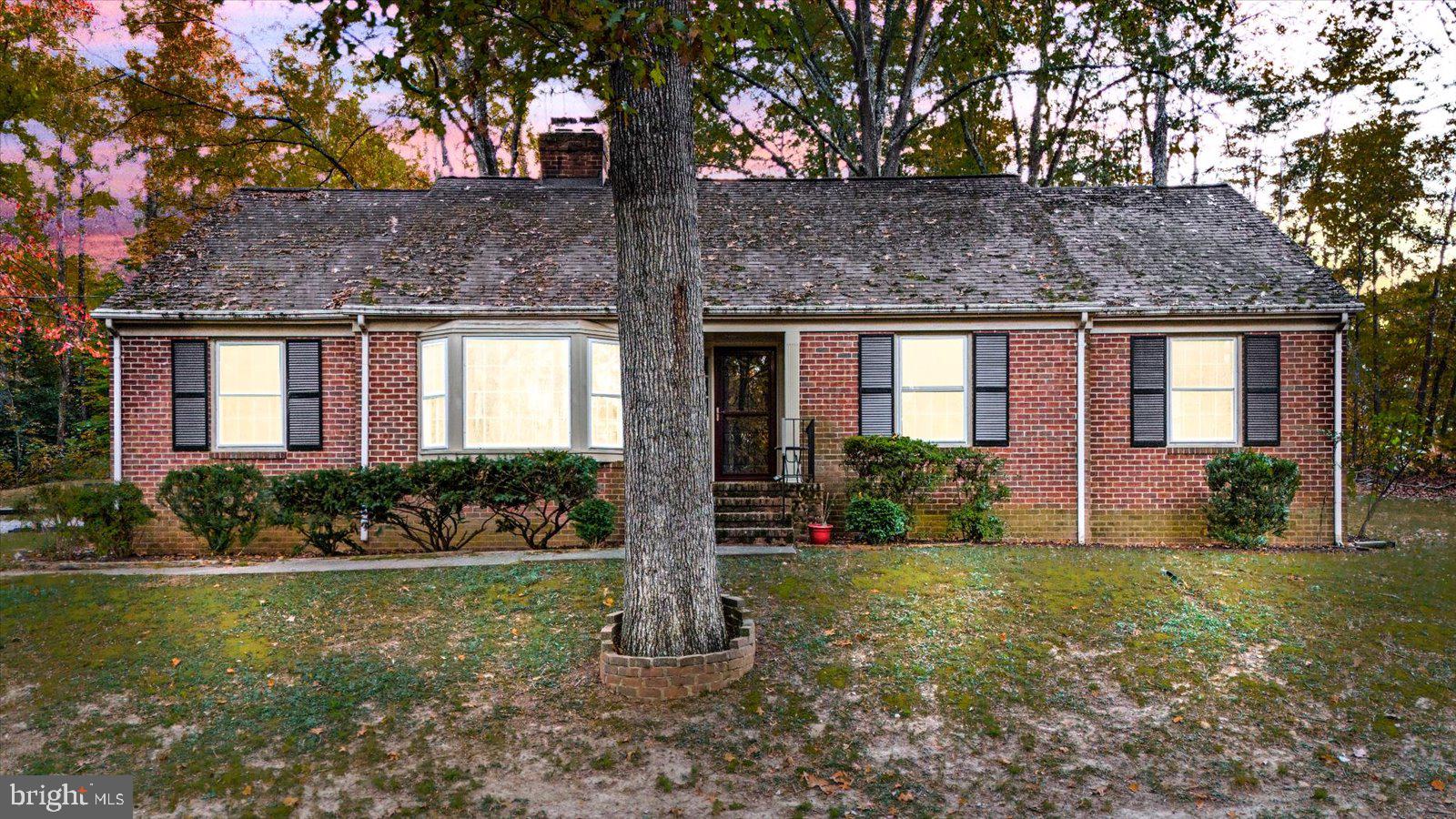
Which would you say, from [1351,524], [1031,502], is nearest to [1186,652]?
[1031,502]

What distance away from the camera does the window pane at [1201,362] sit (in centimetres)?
1183

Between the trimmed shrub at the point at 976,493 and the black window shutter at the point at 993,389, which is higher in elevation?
the black window shutter at the point at 993,389

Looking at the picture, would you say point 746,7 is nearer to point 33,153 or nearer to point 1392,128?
point 1392,128

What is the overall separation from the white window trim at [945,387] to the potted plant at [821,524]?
1.62 meters

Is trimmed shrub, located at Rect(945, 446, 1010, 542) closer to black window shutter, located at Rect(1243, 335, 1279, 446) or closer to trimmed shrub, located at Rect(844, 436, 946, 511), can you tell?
trimmed shrub, located at Rect(844, 436, 946, 511)

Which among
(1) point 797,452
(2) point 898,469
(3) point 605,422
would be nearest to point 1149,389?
(2) point 898,469

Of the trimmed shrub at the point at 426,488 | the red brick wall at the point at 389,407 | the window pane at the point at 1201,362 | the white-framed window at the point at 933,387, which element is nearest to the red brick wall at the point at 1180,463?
the window pane at the point at 1201,362

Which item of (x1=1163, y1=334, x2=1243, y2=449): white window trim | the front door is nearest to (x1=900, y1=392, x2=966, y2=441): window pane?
the front door

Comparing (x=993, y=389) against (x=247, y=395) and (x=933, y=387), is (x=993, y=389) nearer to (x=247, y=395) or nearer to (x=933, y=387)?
(x=933, y=387)

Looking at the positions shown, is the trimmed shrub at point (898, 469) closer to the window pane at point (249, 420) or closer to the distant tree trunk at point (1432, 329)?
the window pane at point (249, 420)

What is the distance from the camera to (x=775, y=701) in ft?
18.1

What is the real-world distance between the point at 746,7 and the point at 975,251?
518cm

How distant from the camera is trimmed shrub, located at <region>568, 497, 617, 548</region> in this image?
33.9 ft

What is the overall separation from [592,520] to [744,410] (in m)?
3.71
